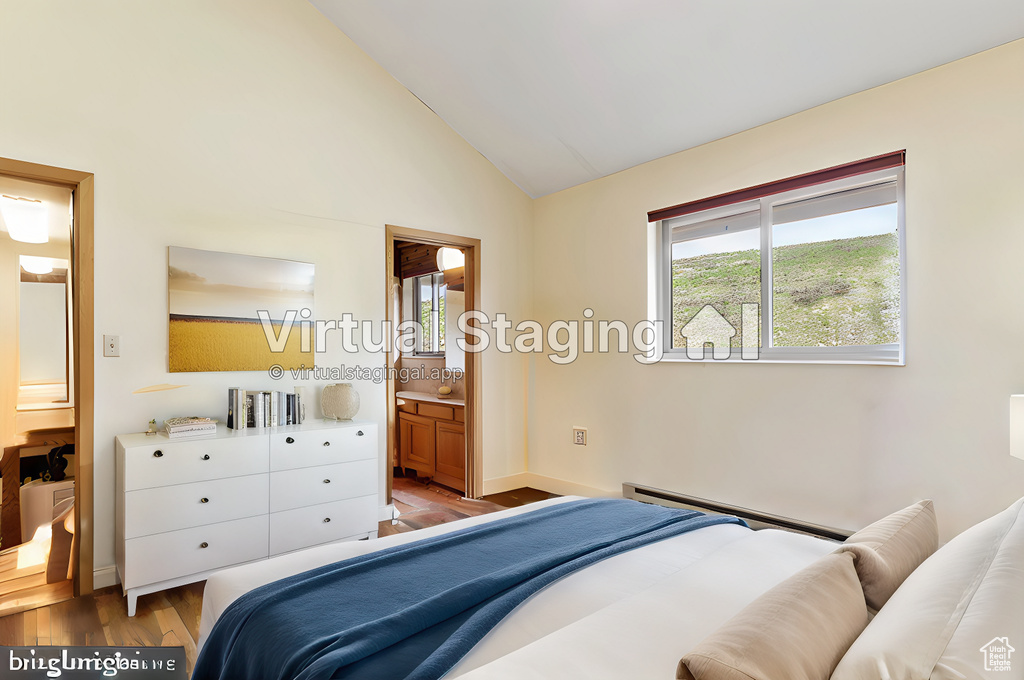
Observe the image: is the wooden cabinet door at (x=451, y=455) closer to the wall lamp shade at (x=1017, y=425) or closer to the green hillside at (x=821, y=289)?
the green hillside at (x=821, y=289)

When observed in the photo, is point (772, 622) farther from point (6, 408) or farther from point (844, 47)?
point (6, 408)

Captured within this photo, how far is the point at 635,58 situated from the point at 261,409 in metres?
2.86

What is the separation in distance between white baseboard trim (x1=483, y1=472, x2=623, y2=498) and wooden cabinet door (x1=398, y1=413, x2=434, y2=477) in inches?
26.4

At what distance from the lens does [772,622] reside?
868 millimetres

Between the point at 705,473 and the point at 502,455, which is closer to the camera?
the point at 705,473

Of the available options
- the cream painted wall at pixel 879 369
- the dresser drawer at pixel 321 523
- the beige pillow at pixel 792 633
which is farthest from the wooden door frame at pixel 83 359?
the cream painted wall at pixel 879 369

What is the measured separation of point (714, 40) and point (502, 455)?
3.21 m

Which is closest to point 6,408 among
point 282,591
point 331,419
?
point 331,419

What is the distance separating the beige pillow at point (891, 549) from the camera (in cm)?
115

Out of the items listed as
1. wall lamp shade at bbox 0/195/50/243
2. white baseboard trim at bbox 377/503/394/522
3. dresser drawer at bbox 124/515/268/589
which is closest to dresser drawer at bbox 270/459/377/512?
dresser drawer at bbox 124/515/268/589

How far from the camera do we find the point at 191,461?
2627mm

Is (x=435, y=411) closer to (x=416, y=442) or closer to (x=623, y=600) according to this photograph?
(x=416, y=442)

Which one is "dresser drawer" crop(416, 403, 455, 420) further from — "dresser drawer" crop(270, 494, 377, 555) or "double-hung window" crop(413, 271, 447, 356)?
"dresser drawer" crop(270, 494, 377, 555)

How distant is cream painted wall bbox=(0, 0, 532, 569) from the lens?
2.68 meters
